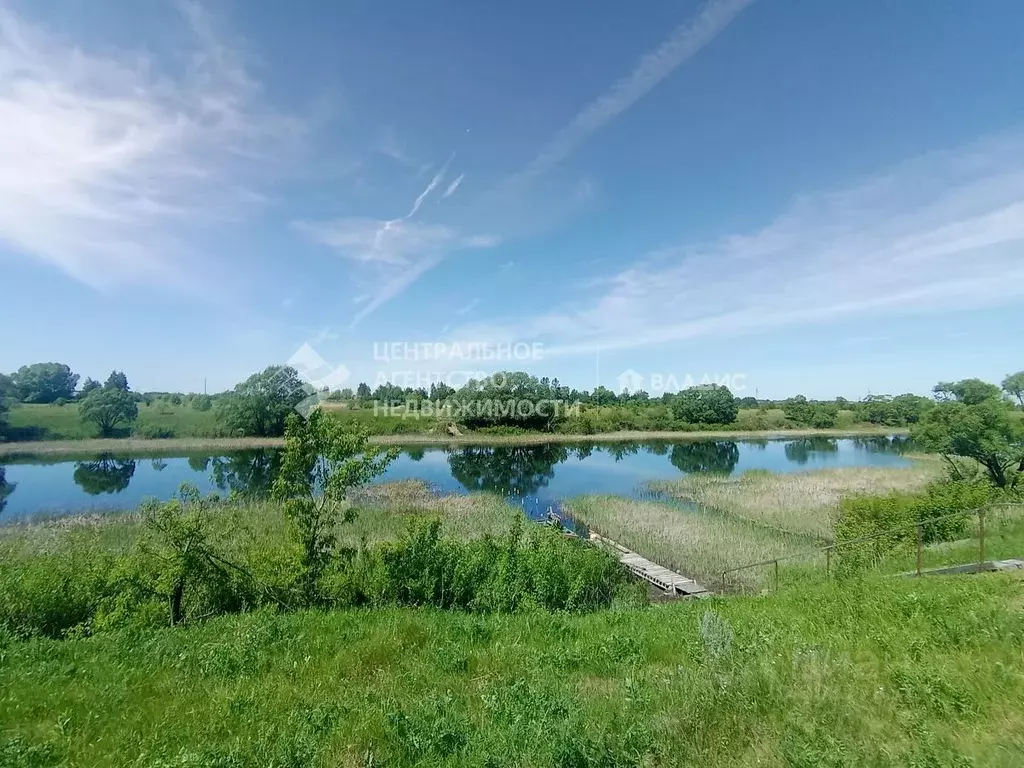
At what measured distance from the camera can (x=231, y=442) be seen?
211 ft

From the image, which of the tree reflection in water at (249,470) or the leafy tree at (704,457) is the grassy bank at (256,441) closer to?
the tree reflection in water at (249,470)

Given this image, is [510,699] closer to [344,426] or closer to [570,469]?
[344,426]

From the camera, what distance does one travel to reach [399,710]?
16.2ft

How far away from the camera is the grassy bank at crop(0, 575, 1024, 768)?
381cm

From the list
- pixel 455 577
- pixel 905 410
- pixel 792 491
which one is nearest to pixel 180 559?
pixel 455 577

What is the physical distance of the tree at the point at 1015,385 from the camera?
4619 cm

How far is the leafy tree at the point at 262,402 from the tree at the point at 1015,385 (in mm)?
77384

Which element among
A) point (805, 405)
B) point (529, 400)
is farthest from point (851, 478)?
point (805, 405)

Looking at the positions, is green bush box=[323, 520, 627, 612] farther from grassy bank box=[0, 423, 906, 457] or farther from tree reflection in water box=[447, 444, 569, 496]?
grassy bank box=[0, 423, 906, 457]

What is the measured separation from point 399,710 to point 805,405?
12857 cm

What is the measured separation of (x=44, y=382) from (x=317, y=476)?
383 feet

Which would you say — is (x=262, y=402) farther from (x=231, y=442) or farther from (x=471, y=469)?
(x=471, y=469)

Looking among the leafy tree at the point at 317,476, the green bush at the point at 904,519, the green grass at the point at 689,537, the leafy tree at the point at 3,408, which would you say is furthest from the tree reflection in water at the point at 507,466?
the leafy tree at the point at 3,408

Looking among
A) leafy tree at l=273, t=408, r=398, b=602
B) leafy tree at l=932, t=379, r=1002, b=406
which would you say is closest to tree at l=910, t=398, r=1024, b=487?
leafy tree at l=932, t=379, r=1002, b=406
